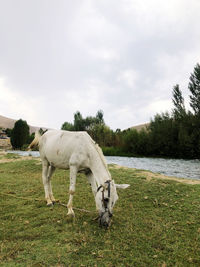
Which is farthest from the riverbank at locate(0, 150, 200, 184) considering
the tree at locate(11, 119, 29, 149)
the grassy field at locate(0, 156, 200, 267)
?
the tree at locate(11, 119, 29, 149)

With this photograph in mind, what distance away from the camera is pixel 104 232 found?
3.36m

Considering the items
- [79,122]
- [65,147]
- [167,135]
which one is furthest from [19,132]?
[65,147]

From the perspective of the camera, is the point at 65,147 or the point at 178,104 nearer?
the point at 65,147

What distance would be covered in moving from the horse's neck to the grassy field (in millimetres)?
900

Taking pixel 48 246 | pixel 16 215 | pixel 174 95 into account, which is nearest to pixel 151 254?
pixel 48 246

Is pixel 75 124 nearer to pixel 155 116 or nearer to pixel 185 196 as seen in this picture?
pixel 155 116

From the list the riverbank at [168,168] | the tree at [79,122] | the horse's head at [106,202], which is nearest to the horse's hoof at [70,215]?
the horse's head at [106,202]

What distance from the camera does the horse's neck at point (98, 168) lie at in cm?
375

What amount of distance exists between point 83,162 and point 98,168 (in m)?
0.39

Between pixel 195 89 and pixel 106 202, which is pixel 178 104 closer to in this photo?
pixel 195 89

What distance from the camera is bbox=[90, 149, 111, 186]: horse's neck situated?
3748 millimetres

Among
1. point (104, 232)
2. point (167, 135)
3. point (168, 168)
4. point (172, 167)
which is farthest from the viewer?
point (167, 135)

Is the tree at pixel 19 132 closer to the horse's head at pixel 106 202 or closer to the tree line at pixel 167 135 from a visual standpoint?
the tree line at pixel 167 135

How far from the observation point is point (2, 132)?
63688 mm
